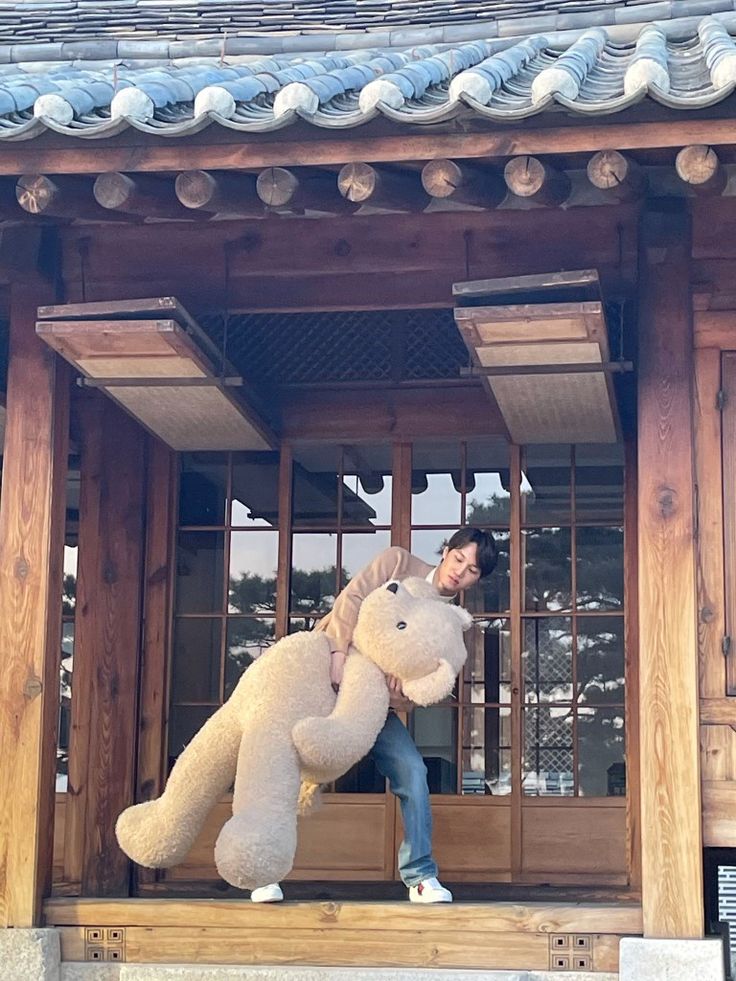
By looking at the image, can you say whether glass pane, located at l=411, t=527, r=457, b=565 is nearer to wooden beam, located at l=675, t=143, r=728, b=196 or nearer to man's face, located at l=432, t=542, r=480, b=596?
man's face, located at l=432, t=542, r=480, b=596

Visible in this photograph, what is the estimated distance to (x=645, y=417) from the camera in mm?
5496

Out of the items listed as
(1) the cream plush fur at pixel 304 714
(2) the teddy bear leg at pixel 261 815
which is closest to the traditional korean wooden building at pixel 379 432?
(1) the cream plush fur at pixel 304 714

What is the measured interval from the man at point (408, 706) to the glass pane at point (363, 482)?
1382 millimetres

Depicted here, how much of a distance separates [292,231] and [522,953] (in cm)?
297

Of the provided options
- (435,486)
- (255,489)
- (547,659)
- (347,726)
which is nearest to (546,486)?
(435,486)

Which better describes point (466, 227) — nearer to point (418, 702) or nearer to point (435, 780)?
point (418, 702)

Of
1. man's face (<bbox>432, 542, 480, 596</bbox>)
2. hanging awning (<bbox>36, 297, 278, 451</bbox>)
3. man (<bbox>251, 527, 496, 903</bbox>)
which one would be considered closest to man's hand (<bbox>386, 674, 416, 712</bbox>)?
man (<bbox>251, 527, 496, 903</bbox>)

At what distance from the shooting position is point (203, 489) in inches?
296

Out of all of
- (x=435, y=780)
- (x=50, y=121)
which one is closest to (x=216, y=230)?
(x=50, y=121)

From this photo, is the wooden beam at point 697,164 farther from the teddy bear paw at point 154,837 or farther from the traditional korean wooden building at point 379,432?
the teddy bear paw at point 154,837

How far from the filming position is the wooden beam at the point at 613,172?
188 inches

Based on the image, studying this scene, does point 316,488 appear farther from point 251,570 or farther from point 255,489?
point 251,570

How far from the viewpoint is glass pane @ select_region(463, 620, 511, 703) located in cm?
716

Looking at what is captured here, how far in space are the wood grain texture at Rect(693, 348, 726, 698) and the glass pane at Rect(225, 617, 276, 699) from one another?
2.55 meters
